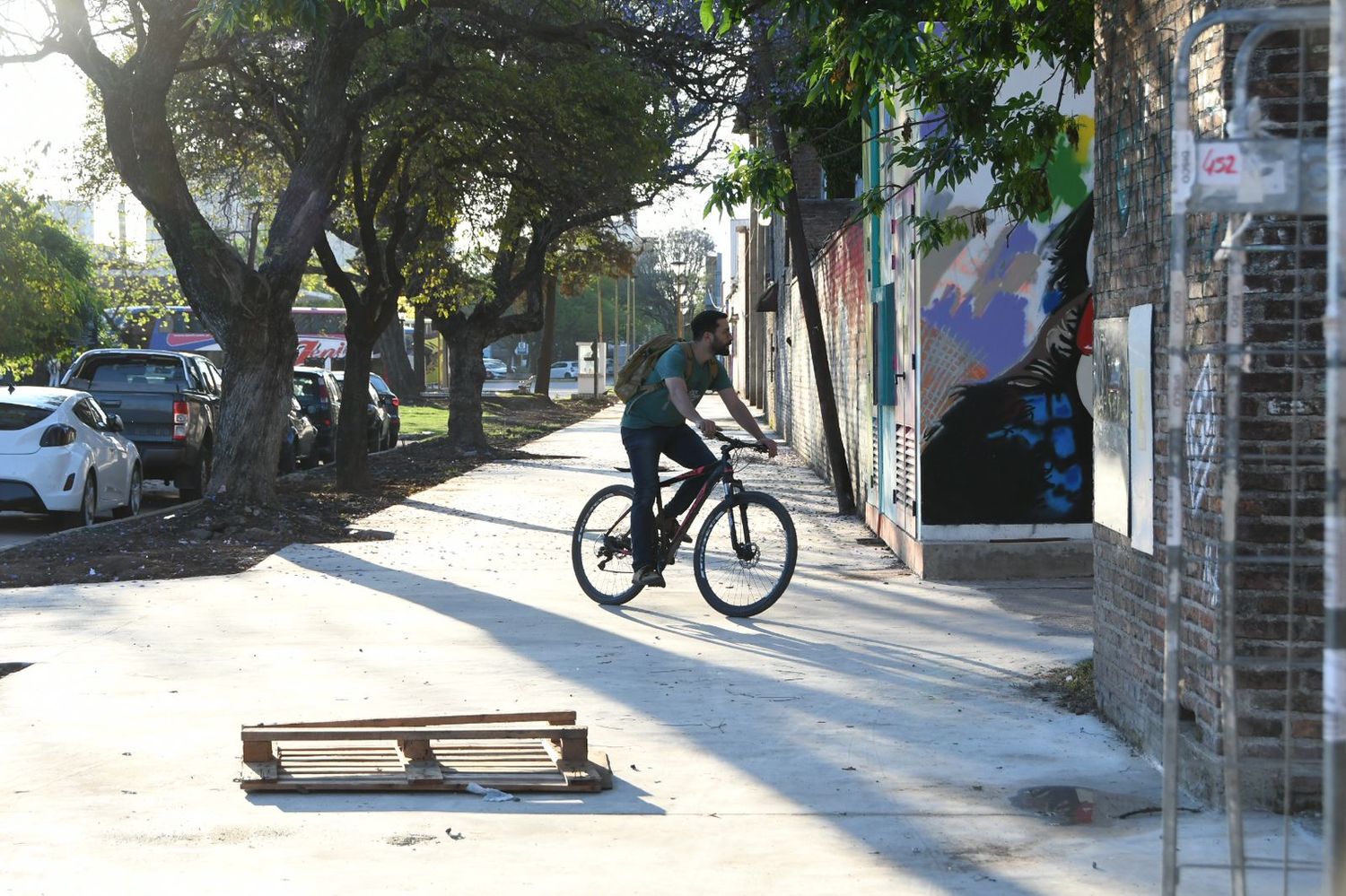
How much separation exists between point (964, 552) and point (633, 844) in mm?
6435

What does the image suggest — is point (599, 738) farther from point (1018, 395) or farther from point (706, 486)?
point (1018, 395)

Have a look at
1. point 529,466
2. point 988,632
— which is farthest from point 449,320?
point 988,632

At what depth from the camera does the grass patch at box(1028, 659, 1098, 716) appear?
270 inches

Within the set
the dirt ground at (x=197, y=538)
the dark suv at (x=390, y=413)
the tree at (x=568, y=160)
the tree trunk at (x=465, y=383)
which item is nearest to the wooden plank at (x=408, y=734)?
the dirt ground at (x=197, y=538)

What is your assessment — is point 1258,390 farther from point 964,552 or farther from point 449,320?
point 449,320

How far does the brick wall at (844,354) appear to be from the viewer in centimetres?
1528

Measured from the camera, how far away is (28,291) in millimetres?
30766

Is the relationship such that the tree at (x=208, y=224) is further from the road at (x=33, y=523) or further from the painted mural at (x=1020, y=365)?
the painted mural at (x=1020, y=365)

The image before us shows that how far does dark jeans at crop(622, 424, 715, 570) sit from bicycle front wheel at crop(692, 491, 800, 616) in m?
0.33

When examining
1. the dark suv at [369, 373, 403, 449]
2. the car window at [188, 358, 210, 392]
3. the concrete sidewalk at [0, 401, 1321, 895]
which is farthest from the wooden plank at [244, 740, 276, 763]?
the dark suv at [369, 373, 403, 449]

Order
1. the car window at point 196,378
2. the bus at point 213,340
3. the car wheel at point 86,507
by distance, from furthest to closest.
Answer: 1. the bus at point 213,340
2. the car window at point 196,378
3. the car wheel at point 86,507

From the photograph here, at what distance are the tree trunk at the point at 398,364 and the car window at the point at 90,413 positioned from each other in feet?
127

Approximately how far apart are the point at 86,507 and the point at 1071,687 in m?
11.5

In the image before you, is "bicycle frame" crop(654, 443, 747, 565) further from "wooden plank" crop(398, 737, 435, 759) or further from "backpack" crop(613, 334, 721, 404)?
"wooden plank" crop(398, 737, 435, 759)
